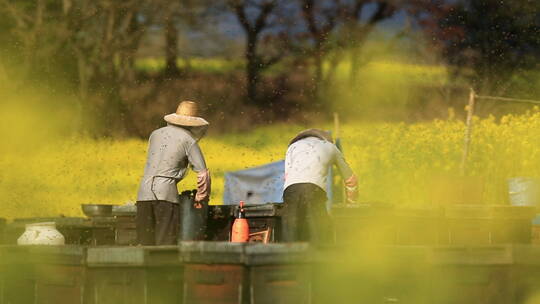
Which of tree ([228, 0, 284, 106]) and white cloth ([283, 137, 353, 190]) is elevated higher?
tree ([228, 0, 284, 106])

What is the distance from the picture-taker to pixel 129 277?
9297mm

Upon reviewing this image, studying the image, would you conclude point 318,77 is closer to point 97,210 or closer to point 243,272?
point 97,210

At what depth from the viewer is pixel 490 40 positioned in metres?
27.2

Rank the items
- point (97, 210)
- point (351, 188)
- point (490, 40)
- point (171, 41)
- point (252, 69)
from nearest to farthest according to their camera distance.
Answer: point (351, 188), point (97, 210), point (490, 40), point (171, 41), point (252, 69)

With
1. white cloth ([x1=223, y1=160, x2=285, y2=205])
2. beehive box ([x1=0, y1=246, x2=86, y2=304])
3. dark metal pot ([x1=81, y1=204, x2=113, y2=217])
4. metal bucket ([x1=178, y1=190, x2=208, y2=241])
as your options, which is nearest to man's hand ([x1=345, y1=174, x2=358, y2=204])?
metal bucket ([x1=178, y1=190, x2=208, y2=241])

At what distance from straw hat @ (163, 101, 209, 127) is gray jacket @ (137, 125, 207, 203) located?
8cm

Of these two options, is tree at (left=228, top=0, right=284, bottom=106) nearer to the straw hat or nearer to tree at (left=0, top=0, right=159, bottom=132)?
tree at (left=0, top=0, right=159, bottom=132)

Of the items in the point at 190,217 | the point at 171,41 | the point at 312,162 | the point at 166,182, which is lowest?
the point at 190,217

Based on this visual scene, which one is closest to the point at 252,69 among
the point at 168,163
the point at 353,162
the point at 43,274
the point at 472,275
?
the point at 353,162

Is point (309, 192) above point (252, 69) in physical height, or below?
below

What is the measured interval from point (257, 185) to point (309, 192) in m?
5.75

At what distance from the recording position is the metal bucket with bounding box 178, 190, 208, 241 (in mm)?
10922

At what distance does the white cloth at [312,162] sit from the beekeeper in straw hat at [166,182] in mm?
802

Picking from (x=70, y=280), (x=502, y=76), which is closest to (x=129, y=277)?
(x=70, y=280)
